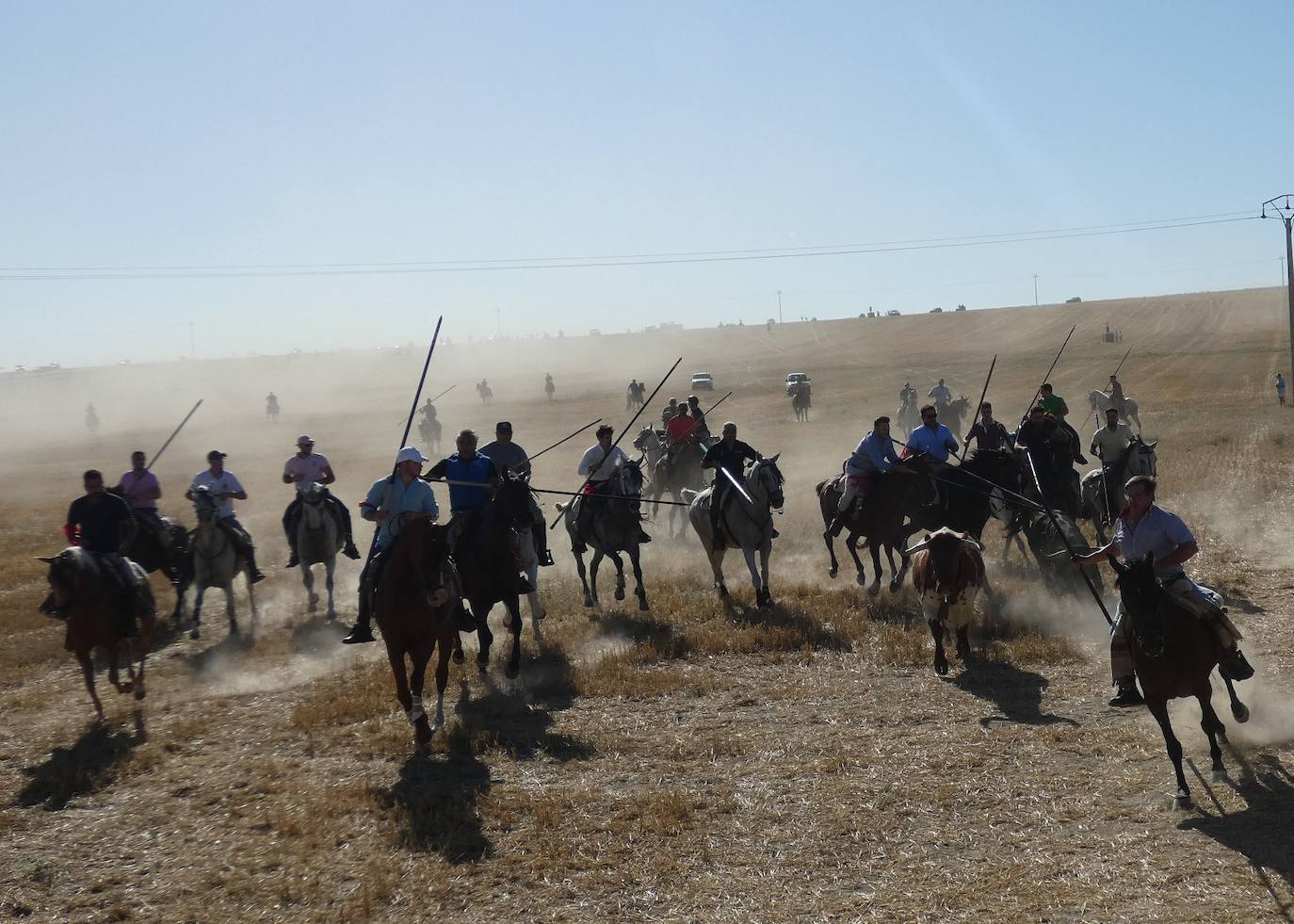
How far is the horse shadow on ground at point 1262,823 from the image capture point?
670cm

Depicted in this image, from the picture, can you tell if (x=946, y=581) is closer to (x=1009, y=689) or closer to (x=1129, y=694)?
(x=1009, y=689)

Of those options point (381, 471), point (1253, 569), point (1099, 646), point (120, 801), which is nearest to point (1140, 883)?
point (1099, 646)

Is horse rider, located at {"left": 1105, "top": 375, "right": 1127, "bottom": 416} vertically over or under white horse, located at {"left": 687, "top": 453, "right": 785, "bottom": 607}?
over

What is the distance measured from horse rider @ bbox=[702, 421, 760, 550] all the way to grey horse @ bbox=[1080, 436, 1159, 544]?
5337 millimetres

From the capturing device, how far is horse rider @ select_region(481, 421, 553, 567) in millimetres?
13156

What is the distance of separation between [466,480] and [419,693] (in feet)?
9.53

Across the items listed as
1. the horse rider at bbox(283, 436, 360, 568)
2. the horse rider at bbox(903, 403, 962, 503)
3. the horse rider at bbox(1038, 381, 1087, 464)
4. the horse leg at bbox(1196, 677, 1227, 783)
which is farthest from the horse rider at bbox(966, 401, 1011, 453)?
the horse rider at bbox(283, 436, 360, 568)

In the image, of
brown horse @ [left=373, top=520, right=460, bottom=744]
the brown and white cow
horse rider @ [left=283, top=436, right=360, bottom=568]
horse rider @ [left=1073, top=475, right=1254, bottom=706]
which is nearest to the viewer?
horse rider @ [left=1073, top=475, right=1254, bottom=706]

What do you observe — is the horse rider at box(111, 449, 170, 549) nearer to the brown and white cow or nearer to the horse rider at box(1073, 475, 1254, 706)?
the brown and white cow

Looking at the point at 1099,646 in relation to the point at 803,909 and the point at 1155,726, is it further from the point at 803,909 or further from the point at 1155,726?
the point at 803,909

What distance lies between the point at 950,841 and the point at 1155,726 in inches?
113

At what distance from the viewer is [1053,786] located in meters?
8.39

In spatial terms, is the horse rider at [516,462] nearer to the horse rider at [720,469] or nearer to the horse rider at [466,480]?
the horse rider at [466,480]

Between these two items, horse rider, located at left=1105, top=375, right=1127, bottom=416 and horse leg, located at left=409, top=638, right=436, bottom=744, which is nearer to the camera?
horse leg, located at left=409, top=638, right=436, bottom=744
